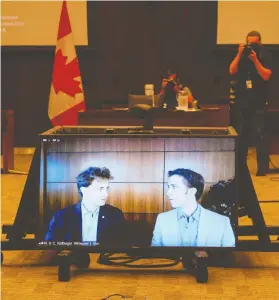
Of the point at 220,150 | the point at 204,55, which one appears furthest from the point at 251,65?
the point at 220,150

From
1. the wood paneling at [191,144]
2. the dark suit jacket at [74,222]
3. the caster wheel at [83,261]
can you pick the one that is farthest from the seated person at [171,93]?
the dark suit jacket at [74,222]

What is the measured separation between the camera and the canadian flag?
8219 mm

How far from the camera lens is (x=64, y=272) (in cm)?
416

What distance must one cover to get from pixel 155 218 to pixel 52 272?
0.77 m

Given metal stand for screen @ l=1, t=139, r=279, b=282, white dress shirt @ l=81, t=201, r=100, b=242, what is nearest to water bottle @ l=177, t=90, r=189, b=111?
metal stand for screen @ l=1, t=139, r=279, b=282

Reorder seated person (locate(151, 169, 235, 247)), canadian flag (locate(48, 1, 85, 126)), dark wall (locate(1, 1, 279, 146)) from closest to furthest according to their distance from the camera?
seated person (locate(151, 169, 235, 247)), canadian flag (locate(48, 1, 85, 126)), dark wall (locate(1, 1, 279, 146))

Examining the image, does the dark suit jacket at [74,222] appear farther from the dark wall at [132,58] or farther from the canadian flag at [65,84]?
the dark wall at [132,58]

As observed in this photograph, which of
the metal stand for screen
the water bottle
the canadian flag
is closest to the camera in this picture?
the metal stand for screen

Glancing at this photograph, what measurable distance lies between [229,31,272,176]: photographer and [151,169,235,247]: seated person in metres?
3.67

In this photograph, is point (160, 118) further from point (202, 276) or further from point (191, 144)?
point (202, 276)

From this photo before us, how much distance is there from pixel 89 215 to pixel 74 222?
0.33ft

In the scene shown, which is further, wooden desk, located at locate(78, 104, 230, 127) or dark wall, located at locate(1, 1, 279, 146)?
dark wall, located at locate(1, 1, 279, 146)

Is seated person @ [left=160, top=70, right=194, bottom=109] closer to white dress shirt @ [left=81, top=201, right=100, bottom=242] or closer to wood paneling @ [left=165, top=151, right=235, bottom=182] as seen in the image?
wood paneling @ [left=165, top=151, right=235, bottom=182]

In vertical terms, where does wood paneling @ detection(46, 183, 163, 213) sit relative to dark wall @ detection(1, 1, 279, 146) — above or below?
below
